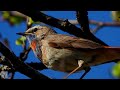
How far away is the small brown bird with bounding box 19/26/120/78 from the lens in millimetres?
4828

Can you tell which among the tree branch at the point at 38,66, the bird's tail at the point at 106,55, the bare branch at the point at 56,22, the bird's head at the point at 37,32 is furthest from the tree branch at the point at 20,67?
the bird's head at the point at 37,32

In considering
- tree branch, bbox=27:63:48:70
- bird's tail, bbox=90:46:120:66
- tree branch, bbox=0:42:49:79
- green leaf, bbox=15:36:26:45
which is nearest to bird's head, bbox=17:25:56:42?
green leaf, bbox=15:36:26:45

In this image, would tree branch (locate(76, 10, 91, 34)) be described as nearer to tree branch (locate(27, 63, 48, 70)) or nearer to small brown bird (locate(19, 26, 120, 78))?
small brown bird (locate(19, 26, 120, 78))

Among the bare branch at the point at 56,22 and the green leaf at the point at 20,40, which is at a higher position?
the bare branch at the point at 56,22

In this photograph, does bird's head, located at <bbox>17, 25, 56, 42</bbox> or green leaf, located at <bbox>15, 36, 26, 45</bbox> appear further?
bird's head, located at <bbox>17, 25, 56, 42</bbox>

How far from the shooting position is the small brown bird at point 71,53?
15.8 ft

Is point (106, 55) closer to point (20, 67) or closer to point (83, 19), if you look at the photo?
point (83, 19)

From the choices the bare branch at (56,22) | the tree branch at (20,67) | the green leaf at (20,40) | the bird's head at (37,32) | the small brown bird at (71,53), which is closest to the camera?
the tree branch at (20,67)

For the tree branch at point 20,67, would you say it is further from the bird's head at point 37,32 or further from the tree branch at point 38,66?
the bird's head at point 37,32

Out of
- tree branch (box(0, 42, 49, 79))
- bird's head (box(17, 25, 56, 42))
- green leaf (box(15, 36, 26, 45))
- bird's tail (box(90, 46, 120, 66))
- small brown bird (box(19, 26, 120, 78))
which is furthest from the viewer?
bird's head (box(17, 25, 56, 42))
